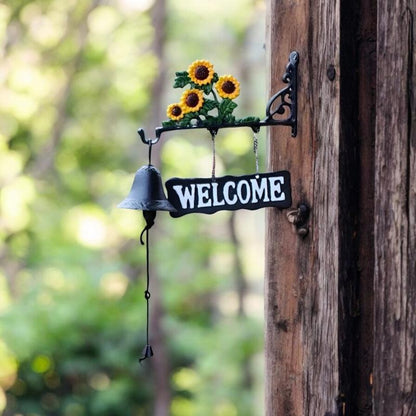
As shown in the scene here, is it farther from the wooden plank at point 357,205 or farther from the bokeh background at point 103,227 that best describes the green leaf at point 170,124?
the bokeh background at point 103,227

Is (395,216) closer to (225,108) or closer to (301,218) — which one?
(301,218)

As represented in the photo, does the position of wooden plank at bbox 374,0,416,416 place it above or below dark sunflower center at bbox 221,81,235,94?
below

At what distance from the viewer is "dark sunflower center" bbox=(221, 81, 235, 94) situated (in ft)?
5.79

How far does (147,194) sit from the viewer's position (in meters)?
1.80

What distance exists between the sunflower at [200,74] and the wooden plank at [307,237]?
0.18 m

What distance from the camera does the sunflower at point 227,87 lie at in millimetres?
1764

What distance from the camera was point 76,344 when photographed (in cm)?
677

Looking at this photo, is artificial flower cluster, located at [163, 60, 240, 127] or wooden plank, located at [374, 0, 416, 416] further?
artificial flower cluster, located at [163, 60, 240, 127]

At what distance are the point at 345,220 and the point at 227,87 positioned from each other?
0.43 metres

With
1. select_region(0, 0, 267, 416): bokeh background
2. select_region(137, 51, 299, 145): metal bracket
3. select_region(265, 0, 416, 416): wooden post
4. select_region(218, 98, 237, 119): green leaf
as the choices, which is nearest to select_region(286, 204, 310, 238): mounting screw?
select_region(265, 0, 416, 416): wooden post

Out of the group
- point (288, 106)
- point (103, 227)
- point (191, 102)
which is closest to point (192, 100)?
point (191, 102)

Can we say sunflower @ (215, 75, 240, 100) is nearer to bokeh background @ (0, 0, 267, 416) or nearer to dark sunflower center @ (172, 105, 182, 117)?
dark sunflower center @ (172, 105, 182, 117)

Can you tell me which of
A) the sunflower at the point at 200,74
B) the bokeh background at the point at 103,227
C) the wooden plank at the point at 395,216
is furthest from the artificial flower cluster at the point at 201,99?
the bokeh background at the point at 103,227

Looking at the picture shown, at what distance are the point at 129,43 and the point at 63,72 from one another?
0.71 metres
